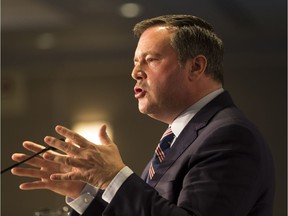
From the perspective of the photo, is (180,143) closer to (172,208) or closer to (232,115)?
(232,115)

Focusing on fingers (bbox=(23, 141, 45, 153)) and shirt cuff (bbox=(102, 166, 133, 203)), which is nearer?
shirt cuff (bbox=(102, 166, 133, 203))

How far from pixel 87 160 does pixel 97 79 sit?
439 centimetres

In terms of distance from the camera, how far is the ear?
6.31 feet

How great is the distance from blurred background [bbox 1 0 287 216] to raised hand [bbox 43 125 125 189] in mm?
3513

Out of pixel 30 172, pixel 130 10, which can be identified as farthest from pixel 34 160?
pixel 130 10

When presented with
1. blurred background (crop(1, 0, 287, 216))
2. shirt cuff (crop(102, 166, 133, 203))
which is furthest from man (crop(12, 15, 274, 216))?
blurred background (crop(1, 0, 287, 216))

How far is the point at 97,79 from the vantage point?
233 inches

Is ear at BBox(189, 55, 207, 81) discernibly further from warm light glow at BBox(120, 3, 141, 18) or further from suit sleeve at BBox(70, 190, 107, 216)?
warm light glow at BBox(120, 3, 141, 18)

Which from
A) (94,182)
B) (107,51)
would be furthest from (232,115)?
(107,51)

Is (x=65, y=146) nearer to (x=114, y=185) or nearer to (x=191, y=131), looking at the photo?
(x=114, y=185)

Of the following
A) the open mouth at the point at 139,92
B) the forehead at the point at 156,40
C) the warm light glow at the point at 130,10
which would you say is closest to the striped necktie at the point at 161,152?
the open mouth at the point at 139,92

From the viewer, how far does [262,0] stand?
4660 mm

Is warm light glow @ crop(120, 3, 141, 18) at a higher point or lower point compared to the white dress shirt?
higher

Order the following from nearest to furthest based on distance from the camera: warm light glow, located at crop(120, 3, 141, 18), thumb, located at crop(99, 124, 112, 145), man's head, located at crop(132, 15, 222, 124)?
thumb, located at crop(99, 124, 112, 145)
man's head, located at crop(132, 15, 222, 124)
warm light glow, located at crop(120, 3, 141, 18)
